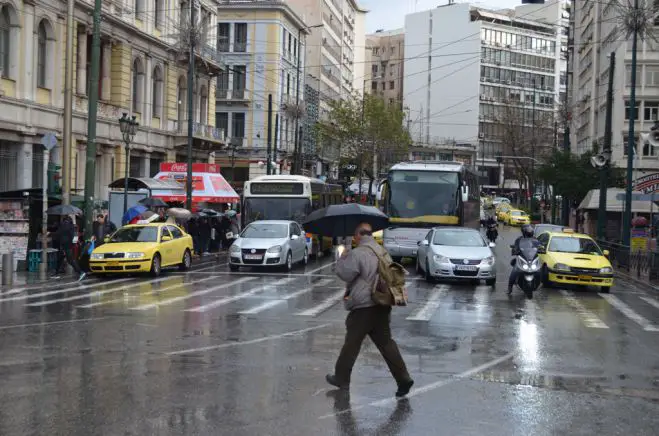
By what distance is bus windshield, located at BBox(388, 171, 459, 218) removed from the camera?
1237 inches

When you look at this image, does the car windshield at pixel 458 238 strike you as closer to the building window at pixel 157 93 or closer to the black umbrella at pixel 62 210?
the black umbrella at pixel 62 210

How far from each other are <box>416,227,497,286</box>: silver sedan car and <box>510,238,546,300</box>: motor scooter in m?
1.83

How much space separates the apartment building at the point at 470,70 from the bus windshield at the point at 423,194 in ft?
307

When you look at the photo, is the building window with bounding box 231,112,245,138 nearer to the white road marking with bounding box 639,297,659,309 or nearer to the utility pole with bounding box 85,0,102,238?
the utility pole with bounding box 85,0,102,238

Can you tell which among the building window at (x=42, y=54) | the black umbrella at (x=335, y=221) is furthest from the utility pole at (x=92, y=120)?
the black umbrella at (x=335, y=221)

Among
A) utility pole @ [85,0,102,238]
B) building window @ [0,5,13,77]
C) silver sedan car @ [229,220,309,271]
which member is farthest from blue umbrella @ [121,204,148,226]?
building window @ [0,5,13,77]

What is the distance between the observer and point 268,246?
89.6 ft

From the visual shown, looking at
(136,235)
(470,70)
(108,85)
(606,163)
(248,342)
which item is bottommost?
(248,342)

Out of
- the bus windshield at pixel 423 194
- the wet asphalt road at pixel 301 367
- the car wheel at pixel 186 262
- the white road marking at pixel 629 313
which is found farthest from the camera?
the bus windshield at pixel 423 194

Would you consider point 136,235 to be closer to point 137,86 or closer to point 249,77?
point 137,86

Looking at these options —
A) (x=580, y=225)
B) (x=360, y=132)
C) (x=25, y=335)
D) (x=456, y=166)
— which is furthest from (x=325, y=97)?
(x=25, y=335)

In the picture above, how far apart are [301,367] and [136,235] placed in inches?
613

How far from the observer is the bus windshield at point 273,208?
33312 millimetres

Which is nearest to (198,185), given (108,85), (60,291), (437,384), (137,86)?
(108,85)
